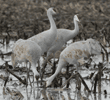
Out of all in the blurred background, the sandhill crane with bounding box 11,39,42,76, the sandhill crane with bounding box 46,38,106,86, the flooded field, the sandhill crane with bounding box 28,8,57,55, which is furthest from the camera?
the blurred background

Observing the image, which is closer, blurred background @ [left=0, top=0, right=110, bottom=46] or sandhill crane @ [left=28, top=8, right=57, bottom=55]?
sandhill crane @ [left=28, top=8, right=57, bottom=55]

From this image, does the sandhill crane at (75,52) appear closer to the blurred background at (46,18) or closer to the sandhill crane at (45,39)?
the sandhill crane at (45,39)

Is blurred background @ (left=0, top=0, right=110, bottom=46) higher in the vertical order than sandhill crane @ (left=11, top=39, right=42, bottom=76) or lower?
higher

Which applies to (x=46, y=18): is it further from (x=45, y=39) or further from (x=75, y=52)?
(x=75, y=52)

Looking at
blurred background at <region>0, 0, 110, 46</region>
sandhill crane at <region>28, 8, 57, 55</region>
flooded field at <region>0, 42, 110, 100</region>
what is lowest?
flooded field at <region>0, 42, 110, 100</region>

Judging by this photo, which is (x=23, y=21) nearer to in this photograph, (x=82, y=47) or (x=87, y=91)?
(x=82, y=47)

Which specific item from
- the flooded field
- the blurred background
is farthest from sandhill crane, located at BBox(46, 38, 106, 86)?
the blurred background

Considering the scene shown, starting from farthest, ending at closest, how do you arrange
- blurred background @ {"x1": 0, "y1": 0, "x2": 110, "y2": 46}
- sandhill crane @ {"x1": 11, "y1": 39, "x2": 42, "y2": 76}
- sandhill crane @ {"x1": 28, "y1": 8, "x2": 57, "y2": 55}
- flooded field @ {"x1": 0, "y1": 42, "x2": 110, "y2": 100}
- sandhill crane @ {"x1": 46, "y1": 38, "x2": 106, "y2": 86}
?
blurred background @ {"x1": 0, "y1": 0, "x2": 110, "y2": 46}, sandhill crane @ {"x1": 28, "y1": 8, "x2": 57, "y2": 55}, sandhill crane @ {"x1": 46, "y1": 38, "x2": 106, "y2": 86}, sandhill crane @ {"x1": 11, "y1": 39, "x2": 42, "y2": 76}, flooded field @ {"x1": 0, "y1": 42, "x2": 110, "y2": 100}

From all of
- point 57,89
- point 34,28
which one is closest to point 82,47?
point 57,89

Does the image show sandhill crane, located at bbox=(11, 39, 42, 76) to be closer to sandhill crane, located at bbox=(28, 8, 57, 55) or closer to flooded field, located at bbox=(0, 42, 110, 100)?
flooded field, located at bbox=(0, 42, 110, 100)

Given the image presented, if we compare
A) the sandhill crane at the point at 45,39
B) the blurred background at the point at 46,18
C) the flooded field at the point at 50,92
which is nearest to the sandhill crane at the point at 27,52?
the flooded field at the point at 50,92

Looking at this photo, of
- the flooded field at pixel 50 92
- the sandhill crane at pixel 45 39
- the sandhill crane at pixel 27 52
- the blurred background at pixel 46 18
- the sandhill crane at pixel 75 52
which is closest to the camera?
the flooded field at pixel 50 92

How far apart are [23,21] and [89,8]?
3.01m

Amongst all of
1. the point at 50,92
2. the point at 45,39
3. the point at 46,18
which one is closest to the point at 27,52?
the point at 50,92
